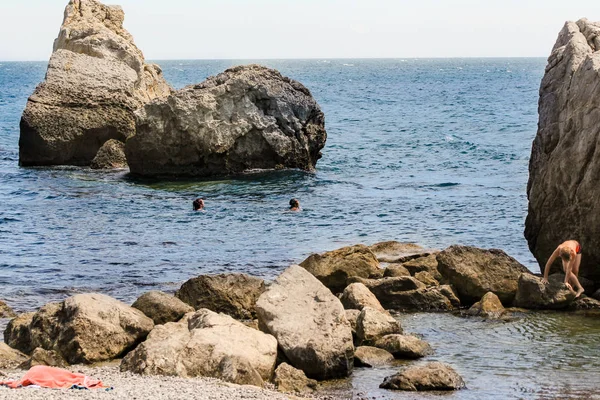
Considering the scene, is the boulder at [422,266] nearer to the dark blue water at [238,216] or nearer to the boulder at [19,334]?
the dark blue water at [238,216]

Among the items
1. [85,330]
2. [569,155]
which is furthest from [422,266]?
[85,330]

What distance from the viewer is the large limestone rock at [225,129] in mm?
36062

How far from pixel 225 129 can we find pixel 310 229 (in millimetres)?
9849

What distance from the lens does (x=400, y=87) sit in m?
130

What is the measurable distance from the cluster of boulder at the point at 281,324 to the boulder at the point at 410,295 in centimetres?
2

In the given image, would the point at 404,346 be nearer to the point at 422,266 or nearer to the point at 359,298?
the point at 359,298

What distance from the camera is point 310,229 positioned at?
90.9ft

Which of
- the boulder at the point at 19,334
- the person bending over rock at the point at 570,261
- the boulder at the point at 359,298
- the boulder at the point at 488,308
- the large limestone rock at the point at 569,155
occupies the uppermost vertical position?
the large limestone rock at the point at 569,155

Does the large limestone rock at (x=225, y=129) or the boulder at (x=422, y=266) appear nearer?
the boulder at (x=422, y=266)

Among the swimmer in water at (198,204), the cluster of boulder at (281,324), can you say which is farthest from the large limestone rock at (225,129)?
the cluster of boulder at (281,324)

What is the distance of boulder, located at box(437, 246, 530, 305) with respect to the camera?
18.8 m

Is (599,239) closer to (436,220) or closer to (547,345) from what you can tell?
(547,345)

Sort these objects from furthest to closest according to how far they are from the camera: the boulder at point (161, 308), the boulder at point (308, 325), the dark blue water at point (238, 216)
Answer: the dark blue water at point (238, 216)
the boulder at point (161, 308)
the boulder at point (308, 325)

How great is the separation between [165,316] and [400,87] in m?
117
